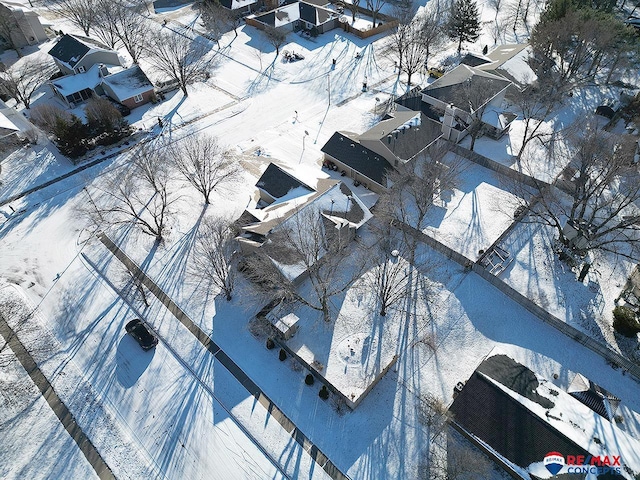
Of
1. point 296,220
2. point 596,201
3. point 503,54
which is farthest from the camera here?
point 503,54

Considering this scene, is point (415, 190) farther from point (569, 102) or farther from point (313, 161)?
point (569, 102)

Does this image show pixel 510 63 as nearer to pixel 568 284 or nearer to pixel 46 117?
pixel 568 284

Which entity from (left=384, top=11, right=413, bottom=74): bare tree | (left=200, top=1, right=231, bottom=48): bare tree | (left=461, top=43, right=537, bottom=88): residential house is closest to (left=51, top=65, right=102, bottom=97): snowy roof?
(left=200, top=1, right=231, bottom=48): bare tree

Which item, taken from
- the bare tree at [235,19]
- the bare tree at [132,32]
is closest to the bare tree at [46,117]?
the bare tree at [132,32]

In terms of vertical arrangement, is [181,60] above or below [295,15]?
above

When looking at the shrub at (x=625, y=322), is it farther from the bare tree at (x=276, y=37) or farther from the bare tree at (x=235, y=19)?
the bare tree at (x=235, y=19)

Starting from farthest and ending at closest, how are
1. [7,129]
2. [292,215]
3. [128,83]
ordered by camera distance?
1. [128,83]
2. [7,129]
3. [292,215]

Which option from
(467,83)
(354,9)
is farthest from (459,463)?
(354,9)

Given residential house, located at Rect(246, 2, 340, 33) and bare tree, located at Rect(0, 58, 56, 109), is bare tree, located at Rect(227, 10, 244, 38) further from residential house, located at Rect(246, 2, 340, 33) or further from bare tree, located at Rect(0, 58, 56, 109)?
bare tree, located at Rect(0, 58, 56, 109)
